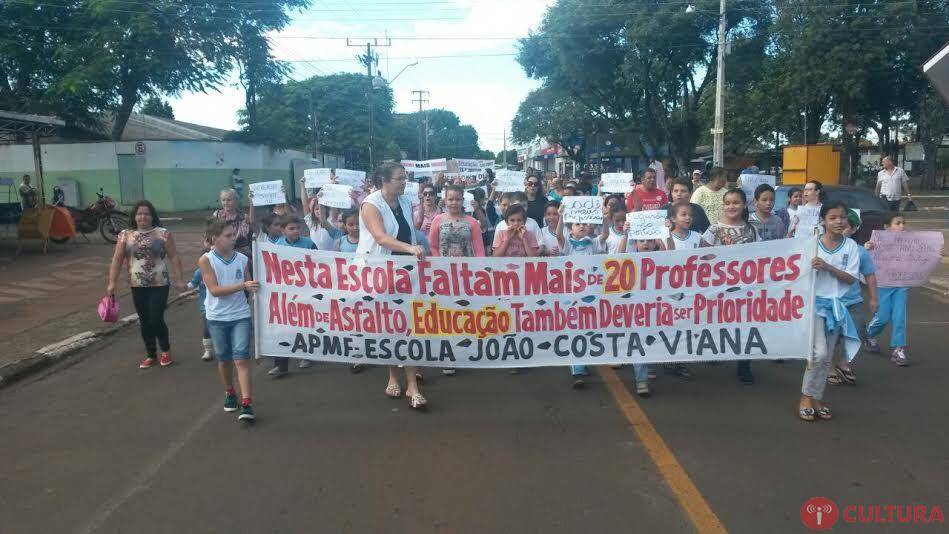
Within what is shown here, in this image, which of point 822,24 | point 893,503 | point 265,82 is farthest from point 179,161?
point 893,503

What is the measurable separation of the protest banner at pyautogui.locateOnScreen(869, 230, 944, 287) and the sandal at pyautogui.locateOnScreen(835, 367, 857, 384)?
1.15 metres

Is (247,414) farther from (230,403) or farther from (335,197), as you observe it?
(335,197)

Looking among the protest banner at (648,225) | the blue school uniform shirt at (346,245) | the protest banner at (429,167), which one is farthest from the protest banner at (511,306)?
Result: the protest banner at (429,167)

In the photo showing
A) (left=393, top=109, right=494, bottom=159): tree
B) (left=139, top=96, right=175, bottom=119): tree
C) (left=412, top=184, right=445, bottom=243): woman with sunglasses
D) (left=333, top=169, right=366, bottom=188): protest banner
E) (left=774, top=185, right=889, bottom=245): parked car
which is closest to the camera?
(left=412, top=184, right=445, bottom=243): woman with sunglasses

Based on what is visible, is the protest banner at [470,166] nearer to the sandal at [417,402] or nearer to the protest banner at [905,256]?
the protest banner at [905,256]

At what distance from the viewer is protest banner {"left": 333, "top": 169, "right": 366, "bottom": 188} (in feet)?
33.6

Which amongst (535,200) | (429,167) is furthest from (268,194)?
(429,167)

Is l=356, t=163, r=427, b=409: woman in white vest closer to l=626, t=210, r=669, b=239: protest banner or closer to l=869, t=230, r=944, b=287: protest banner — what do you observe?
l=626, t=210, r=669, b=239: protest banner

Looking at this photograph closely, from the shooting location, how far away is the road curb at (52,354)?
695 cm

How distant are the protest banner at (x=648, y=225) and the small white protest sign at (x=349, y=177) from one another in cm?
508

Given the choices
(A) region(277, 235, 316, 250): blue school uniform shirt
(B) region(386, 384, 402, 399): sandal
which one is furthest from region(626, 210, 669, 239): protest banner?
(A) region(277, 235, 316, 250): blue school uniform shirt

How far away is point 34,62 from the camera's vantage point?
27875 mm

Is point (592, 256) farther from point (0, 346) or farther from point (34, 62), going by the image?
point (34, 62)

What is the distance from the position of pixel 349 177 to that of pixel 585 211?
479 cm
